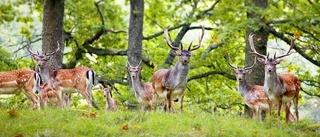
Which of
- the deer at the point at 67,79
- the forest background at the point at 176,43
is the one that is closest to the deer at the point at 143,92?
the deer at the point at 67,79

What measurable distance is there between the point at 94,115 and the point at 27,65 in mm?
11596

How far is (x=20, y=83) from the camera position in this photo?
42.1 ft

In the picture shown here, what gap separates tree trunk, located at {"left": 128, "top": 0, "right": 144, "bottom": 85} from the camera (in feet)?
58.0

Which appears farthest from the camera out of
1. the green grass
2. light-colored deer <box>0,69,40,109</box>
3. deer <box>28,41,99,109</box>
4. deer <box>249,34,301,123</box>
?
deer <box>28,41,99,109</box>

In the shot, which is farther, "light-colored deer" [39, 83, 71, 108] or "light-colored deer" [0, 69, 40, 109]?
"light-colored deer" [39, 83, 71, 108]

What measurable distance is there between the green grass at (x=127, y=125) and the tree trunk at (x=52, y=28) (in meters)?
Result: 4.54

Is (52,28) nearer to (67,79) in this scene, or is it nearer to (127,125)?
(67,79)

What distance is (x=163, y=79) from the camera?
42.2 ft

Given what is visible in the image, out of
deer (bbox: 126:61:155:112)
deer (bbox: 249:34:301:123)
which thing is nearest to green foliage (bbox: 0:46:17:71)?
deer (bbox: 126:61:155:112)

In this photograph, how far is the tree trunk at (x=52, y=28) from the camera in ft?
48.6

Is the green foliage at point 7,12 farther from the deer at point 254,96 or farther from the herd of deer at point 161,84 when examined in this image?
the deer at point 254,96

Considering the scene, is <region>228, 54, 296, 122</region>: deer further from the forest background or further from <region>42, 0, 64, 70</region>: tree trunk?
<region>42, 0, 64, 70</region>: tree trunk

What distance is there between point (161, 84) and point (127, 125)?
11.8 ft

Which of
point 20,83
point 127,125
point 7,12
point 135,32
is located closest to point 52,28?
point 20,83
